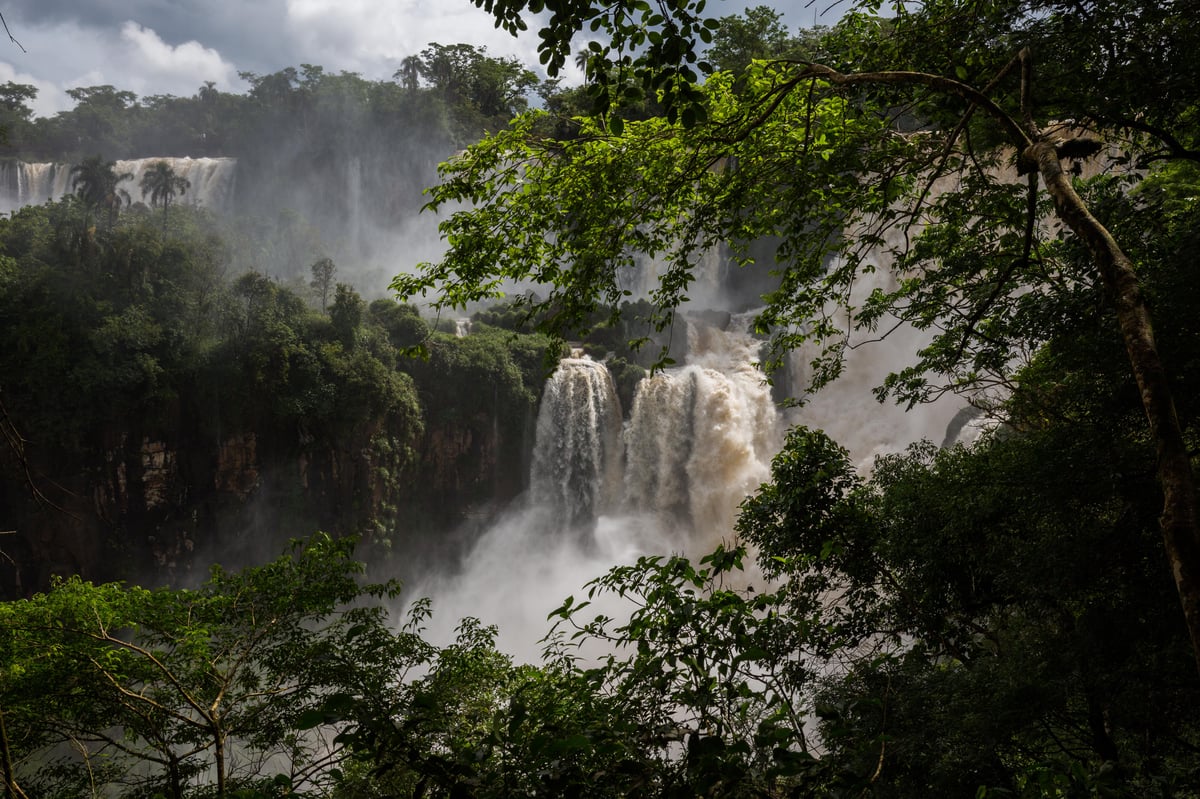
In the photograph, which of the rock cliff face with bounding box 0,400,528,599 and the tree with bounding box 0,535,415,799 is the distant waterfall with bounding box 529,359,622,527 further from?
the tree with bounding box 0,535,415,799

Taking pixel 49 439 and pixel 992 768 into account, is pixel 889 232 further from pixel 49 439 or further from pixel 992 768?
pixel 49 439

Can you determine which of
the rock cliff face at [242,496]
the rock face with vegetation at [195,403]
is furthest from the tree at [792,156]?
the rock cliff face at [242,496]

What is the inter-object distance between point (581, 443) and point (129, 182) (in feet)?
92.3

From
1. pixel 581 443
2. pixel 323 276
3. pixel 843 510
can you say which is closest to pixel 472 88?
pixel 323 276

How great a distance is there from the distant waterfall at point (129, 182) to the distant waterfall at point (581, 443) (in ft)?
60.2

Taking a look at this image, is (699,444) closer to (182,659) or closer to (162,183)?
(182,659)

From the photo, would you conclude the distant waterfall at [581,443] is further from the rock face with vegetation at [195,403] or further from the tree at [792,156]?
the tree at [792,156]

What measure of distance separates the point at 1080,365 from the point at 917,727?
2671 mm

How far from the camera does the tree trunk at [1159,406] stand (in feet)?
5.47

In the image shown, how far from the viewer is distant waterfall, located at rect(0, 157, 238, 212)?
29.5 meters

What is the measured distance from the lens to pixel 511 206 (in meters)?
3.60

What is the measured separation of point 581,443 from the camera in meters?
19.5

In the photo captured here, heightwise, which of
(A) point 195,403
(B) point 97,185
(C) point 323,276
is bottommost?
(A) point 195,403

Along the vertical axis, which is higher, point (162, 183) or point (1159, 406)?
point (162, 183)
